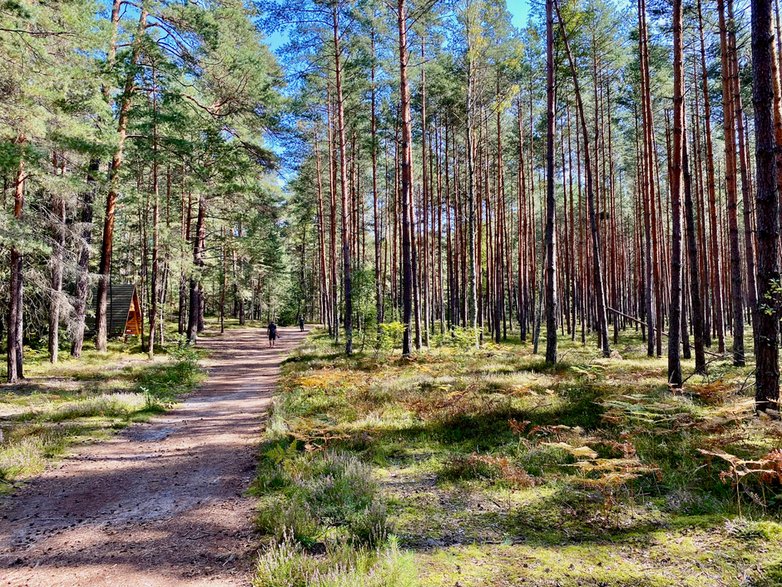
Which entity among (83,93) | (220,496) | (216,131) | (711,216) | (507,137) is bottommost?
(220,496)

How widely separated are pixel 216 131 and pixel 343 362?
31.8ft

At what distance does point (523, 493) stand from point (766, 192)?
519 centimetres

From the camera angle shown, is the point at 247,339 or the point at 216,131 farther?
the point at 247,339

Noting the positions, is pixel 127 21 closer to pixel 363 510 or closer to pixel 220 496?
pixel 220 496

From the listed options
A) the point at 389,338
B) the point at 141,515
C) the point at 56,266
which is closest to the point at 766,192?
the point at 141,515

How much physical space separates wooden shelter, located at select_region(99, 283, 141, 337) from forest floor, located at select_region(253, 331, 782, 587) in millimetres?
21545

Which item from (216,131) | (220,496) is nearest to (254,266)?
(216,131)

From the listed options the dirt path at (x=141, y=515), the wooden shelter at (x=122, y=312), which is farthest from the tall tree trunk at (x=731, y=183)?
the wooden shelter at (x=122, y=312)

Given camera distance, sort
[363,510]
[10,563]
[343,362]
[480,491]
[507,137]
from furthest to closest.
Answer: [507,137], [343,362], [480,491], [363,510], [10,563]

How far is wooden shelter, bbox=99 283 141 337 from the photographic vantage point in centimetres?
2522

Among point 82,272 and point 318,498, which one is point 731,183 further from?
point 82,272

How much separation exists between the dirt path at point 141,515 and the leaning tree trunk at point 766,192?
6746mm

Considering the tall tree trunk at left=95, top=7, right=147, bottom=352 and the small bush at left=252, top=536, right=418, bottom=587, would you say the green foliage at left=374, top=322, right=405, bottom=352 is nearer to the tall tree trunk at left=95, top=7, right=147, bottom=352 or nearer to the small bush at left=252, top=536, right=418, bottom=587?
the tall tree trunk at left=95, top=7, right=147, bottom=352

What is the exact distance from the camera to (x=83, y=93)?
10.8m
